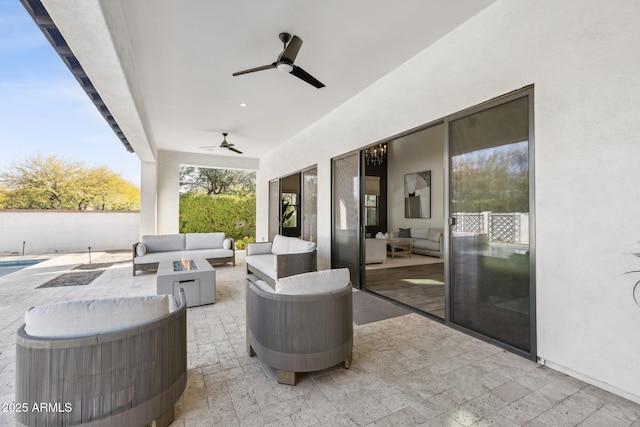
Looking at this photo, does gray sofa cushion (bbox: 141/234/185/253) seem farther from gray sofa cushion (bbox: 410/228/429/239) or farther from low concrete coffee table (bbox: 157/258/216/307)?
gray sofa cushion (bbox: 410/228/429/239)

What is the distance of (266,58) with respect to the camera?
143 inches

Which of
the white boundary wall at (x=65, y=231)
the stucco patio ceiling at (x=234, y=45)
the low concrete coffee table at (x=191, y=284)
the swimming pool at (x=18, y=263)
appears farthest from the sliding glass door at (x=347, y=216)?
the white boundary wall at (x=65, y=231)

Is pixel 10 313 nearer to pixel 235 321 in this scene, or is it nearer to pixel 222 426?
pixel 235 321

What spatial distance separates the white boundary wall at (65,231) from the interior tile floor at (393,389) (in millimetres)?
7335

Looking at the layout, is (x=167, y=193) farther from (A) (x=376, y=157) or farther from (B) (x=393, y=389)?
(B) (x=393, y=389)

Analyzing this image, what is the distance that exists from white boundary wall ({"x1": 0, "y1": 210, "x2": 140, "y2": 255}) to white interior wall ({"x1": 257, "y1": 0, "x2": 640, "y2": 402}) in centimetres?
1096

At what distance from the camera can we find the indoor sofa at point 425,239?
7853 mm

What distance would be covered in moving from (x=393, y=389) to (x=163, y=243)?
20.0 ft

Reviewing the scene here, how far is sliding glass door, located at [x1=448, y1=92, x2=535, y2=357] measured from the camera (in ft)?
8.06

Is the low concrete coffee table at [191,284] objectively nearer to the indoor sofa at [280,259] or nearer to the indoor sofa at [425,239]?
the indoor sofa at [280,259]

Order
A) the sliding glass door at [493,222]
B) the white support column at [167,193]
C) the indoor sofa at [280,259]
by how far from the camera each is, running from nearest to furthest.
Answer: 1. the sliding glass door at [493,222]
2. the indoor sofa at [280,259]
3. the white support column at [167,193]

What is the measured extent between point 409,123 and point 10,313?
564 centimetres

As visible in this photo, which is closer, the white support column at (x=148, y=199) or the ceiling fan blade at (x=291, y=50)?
the ceiling fan blade at (x=291, y=50)

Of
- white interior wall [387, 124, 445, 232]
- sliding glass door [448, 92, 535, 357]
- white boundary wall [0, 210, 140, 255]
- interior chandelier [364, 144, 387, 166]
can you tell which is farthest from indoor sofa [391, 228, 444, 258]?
white boundary wall [0, 210, 140, 255]
